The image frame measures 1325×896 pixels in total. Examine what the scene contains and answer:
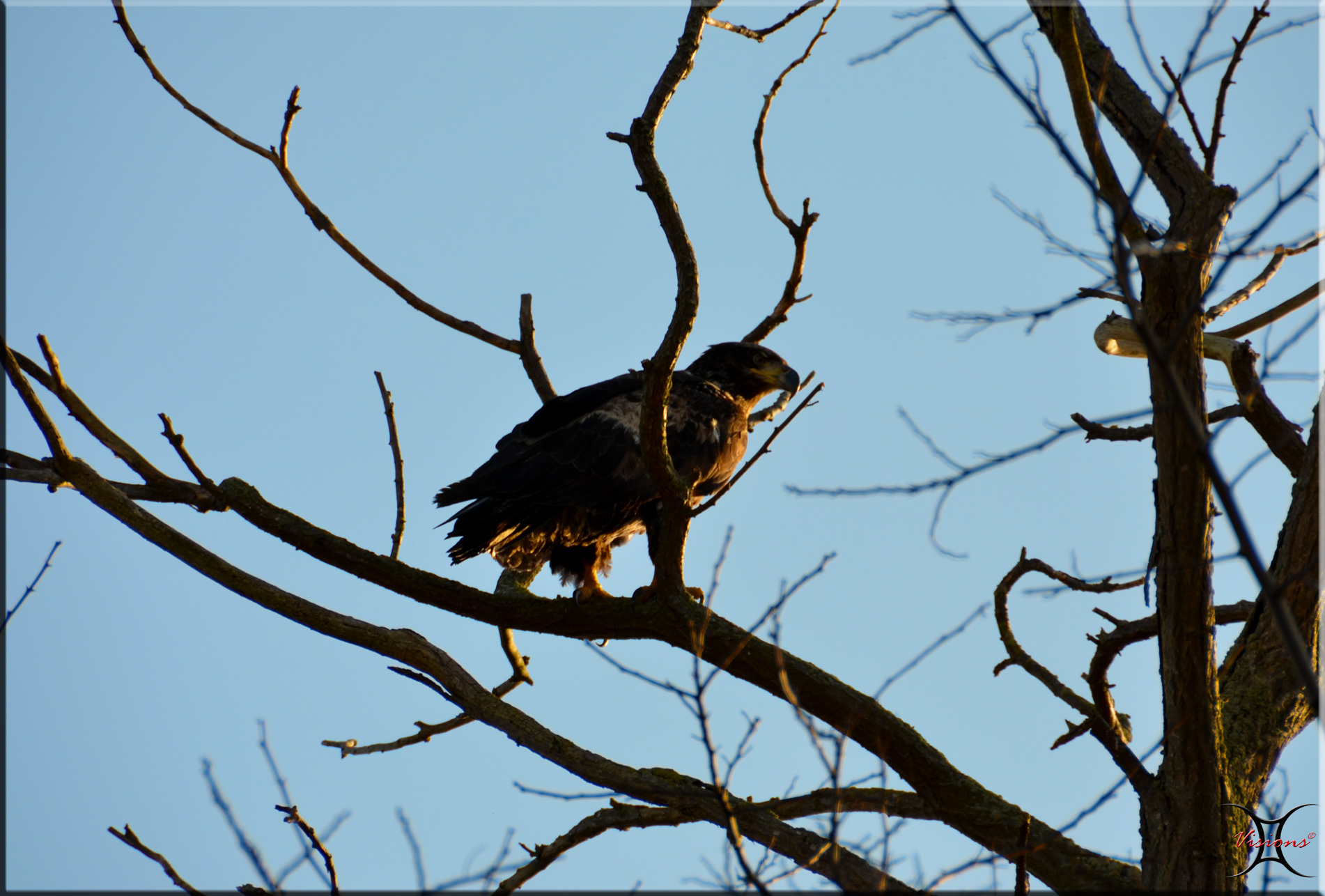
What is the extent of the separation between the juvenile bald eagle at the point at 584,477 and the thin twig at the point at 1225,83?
2.60 m

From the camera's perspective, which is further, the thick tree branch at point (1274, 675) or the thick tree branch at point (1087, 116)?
the thick tree branch at point (1274, 675)

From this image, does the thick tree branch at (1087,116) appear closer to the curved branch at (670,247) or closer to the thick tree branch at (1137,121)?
the thick tree branch at (1137,121)

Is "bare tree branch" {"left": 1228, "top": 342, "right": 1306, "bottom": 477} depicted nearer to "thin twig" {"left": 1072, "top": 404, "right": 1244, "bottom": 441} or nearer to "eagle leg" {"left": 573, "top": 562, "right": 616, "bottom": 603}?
"thin twig" {"left": 1072, "top": 404, "right": 1244, "bottom": 441}

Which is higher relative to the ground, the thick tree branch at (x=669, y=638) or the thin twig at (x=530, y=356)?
the thin twig at (x=530, y=356)

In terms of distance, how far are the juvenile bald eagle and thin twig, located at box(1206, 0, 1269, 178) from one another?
260 centimetres

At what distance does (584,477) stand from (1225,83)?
321 cm

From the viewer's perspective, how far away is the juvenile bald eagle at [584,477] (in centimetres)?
494

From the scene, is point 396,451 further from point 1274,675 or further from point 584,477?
point 1274,675

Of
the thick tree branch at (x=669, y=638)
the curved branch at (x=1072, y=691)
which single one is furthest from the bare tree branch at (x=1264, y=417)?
the thick tree branch at (x=669, y=638)

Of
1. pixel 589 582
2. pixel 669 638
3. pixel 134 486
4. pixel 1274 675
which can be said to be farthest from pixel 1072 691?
pixel 134 486

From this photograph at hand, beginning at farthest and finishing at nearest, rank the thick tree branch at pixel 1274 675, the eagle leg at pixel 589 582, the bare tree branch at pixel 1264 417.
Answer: the eagle leg at pixel 589 582 < the bare tree branch at pixel 1264 417 < the thick tree branch at pixel 1274 675

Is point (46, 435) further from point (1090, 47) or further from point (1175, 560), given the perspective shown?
point (1090, 47)

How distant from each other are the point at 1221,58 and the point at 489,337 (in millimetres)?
3486

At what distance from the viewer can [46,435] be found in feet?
11.2
